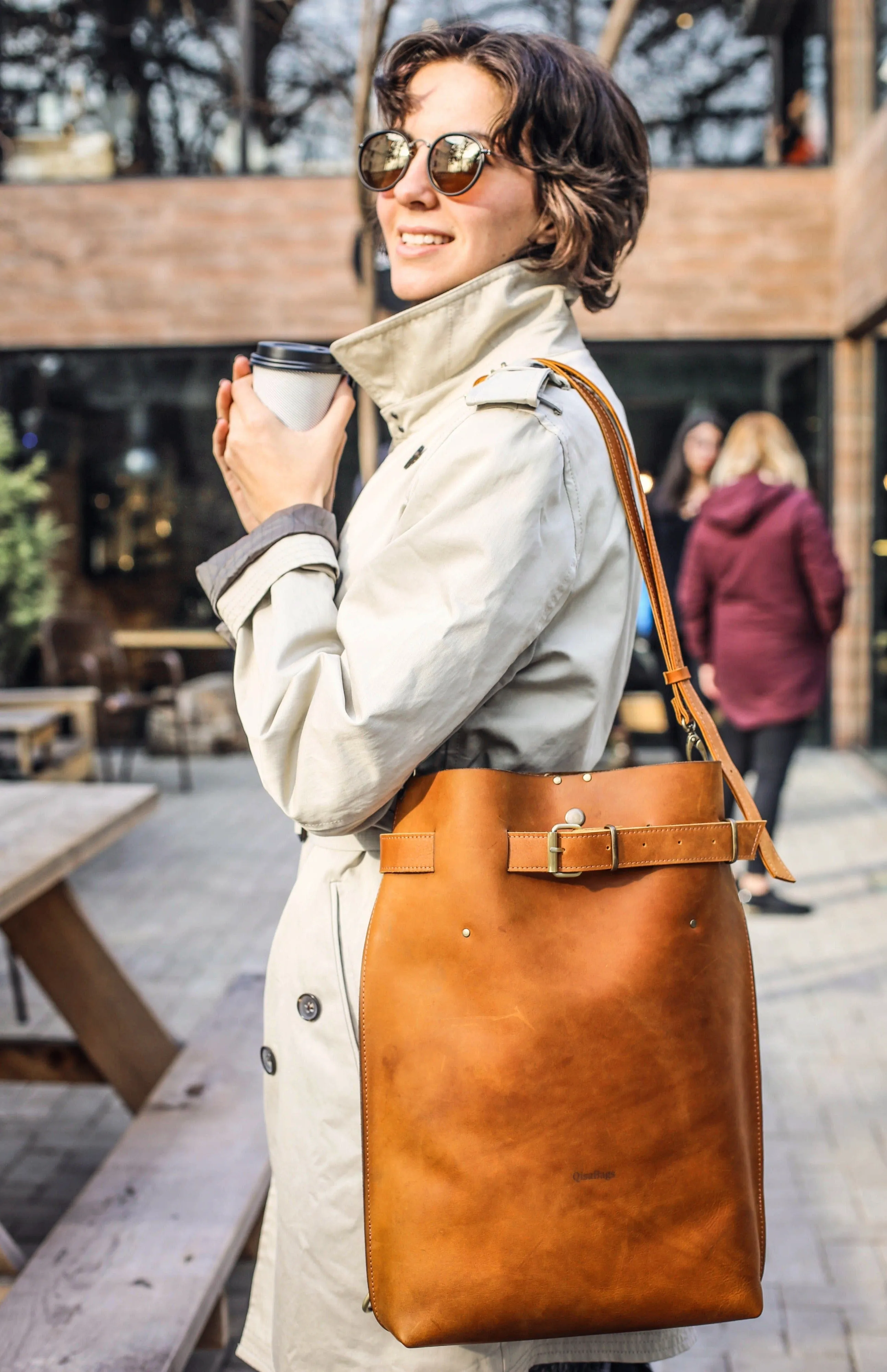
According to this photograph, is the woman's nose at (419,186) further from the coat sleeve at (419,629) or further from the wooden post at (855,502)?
the wooden post at (855,502)

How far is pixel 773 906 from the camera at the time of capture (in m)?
5.29

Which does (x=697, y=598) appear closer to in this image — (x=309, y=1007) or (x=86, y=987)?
(x=86, y=987)

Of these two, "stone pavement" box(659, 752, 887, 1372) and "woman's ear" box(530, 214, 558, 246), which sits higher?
"woman's ear" box(530, 214, 558, 246)

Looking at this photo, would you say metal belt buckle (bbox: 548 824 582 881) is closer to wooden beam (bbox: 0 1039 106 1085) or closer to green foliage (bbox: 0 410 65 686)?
wooden beam (bbox: 0 1039 106 1085)

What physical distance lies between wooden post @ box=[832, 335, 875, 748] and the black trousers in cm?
418

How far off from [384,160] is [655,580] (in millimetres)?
620

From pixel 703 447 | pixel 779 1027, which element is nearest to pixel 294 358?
pixel 779 1027

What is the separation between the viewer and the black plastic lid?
138 centimetres

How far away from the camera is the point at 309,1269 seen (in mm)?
1364

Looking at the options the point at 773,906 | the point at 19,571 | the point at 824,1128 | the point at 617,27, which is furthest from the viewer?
the point at 19,571

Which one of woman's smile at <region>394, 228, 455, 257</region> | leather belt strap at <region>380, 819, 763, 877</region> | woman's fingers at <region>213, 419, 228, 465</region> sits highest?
woman's smile at <region>394, 228, 455, 257</region>

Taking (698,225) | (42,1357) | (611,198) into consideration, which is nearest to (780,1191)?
(42,1357)

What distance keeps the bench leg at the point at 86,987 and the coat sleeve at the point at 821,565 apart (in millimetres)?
3229

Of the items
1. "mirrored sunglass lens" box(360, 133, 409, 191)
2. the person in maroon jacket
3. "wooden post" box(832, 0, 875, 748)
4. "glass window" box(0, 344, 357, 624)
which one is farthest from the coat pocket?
"glass window" box(0, 344, 357, 624)
